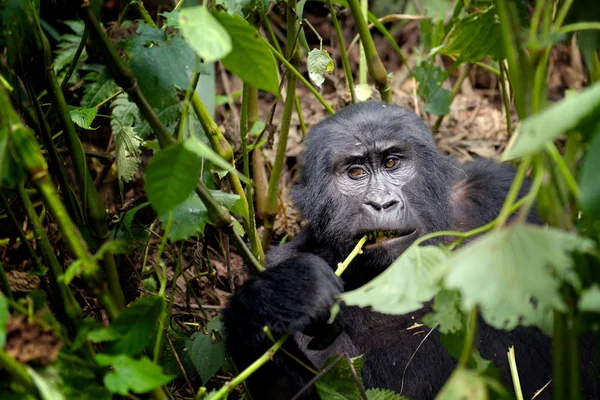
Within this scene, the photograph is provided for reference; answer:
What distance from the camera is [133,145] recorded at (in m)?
2.73

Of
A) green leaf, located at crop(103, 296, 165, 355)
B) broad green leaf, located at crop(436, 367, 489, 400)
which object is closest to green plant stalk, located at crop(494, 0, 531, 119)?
broad green leaf, located at crop(436, 367, 489, 400)

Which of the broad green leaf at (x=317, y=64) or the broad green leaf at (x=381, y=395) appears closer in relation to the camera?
the broad green leaf at (x=381, y=395)

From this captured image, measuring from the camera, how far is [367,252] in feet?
9.70

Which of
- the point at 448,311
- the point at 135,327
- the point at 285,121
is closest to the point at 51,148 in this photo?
the point at 135,327

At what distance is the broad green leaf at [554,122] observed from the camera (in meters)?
1.17

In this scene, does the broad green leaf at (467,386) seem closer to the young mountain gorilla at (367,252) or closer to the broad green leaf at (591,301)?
the broad green leaf at (591,301)

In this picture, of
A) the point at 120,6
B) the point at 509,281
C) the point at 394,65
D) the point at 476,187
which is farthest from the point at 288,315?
the point at 394,65

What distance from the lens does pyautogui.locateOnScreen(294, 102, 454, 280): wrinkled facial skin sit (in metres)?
3.11

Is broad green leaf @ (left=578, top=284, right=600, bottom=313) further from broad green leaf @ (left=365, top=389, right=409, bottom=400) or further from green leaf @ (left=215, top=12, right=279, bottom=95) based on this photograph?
broad green leaf @ (left=365, top=389, right=409, bottom=400)

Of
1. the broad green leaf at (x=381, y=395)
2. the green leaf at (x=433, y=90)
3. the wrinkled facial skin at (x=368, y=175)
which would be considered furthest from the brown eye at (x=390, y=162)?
the broad green leaf at (x=381, y=395)

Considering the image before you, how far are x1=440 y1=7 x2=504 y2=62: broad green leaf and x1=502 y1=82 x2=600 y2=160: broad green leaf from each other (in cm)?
176

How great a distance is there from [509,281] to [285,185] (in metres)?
3.72

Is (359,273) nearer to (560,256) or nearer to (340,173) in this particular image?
(340,173)

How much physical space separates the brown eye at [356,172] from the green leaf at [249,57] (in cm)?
160
